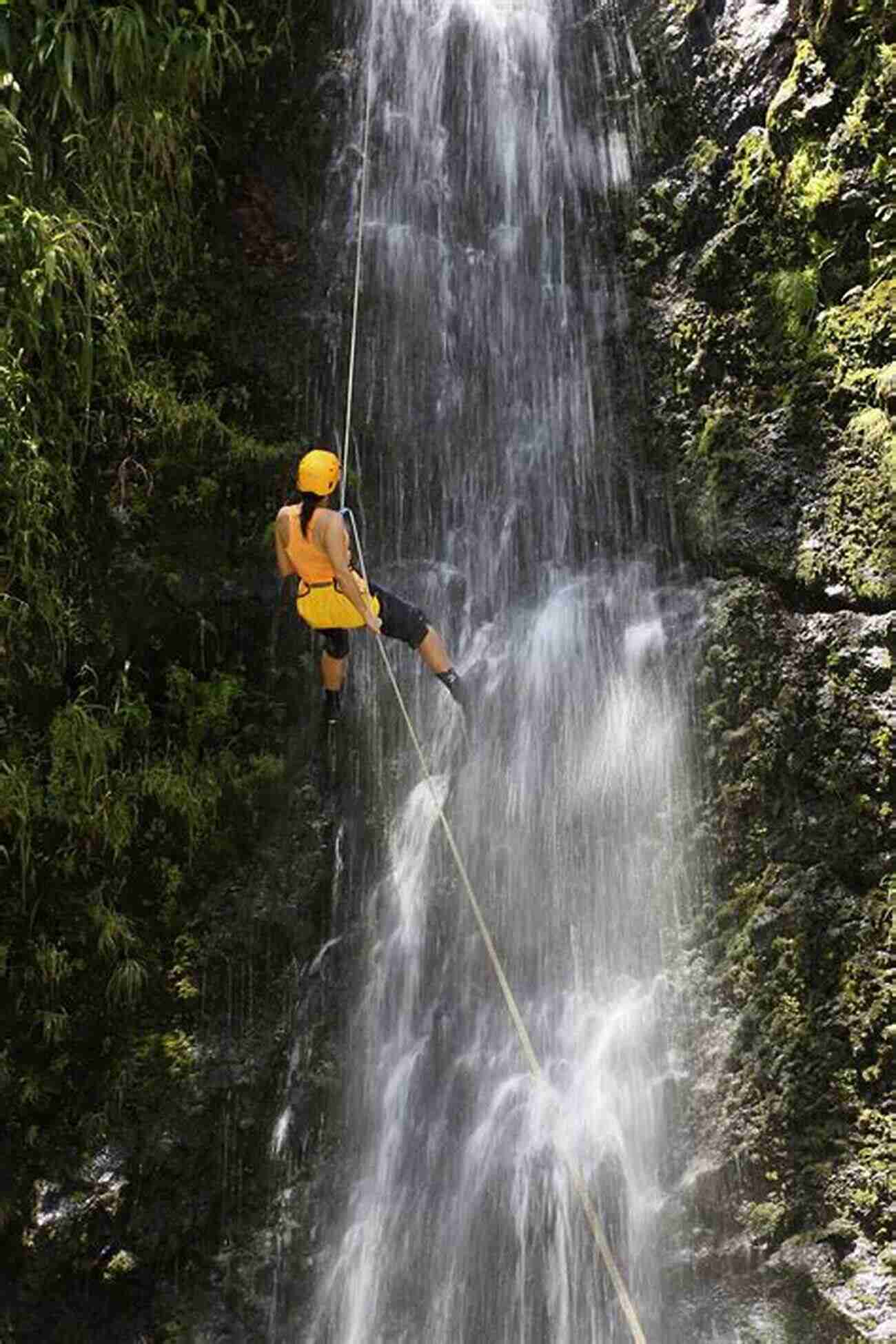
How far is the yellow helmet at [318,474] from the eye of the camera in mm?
4875

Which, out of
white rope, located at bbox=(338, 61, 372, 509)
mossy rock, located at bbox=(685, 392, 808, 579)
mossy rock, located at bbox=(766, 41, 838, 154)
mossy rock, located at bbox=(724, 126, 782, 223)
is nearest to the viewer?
mossy rock, located at bbox=(685, 392, 808, 579)

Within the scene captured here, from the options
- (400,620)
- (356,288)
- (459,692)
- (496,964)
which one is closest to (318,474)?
(400,620)

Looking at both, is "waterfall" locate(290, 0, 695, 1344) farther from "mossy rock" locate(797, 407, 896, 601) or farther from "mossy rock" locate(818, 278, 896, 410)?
"mossy rock" locate(818, 278, 896, 410)

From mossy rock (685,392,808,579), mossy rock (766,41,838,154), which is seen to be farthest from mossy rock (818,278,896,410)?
mossy rock (766,41,838,154)

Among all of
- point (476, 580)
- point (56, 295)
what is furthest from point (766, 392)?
point (56, 295)

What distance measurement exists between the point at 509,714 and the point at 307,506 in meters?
1.48

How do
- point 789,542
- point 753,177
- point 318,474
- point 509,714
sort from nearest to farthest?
point 318,474 → point 789,542 → point 509,714 → point 753,177

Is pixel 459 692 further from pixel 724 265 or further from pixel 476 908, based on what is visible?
pixel 724 265

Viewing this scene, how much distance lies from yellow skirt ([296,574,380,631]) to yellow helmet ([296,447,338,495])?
392 millimetres

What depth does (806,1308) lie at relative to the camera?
3984 millimetres

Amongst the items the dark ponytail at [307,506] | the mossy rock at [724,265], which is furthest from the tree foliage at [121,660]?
the mossy rock at [724,265]

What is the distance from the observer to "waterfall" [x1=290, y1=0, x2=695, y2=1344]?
466 centimetres

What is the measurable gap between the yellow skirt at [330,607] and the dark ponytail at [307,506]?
288mm

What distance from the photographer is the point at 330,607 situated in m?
5.20
